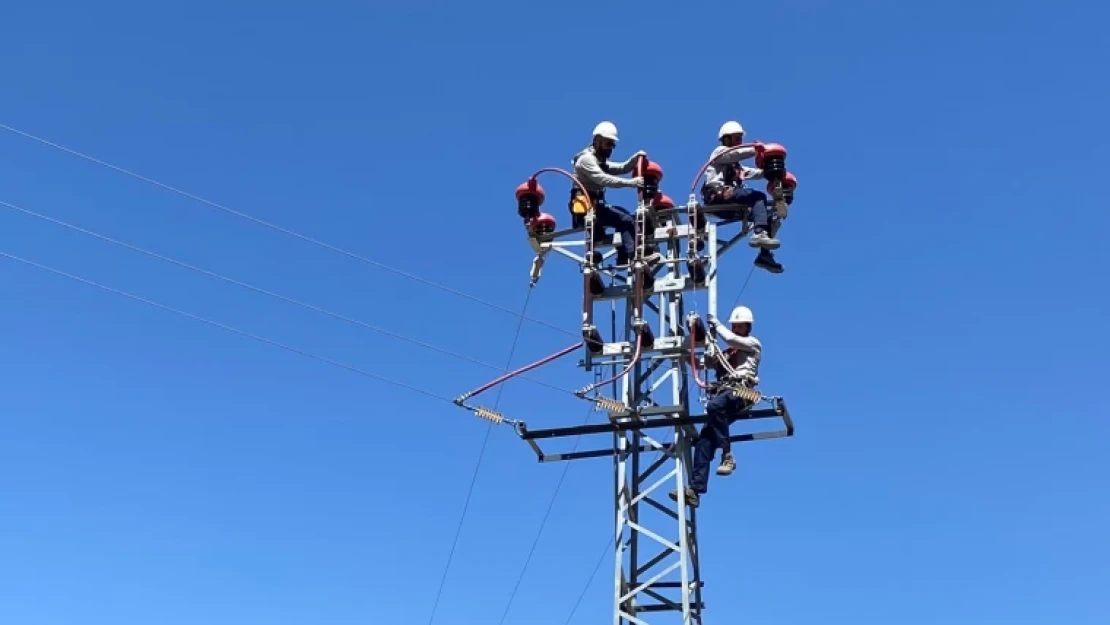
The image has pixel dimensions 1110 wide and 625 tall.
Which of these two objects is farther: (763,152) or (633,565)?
(763,152)

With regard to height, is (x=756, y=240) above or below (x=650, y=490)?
above

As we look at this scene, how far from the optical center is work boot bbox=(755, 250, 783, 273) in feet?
51.6

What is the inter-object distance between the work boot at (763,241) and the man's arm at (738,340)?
3.33 ft

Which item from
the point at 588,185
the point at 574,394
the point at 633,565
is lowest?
the point at 633,565

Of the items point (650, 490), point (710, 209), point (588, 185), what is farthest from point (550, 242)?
point (650, 490)

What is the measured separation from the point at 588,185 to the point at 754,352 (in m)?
2.66

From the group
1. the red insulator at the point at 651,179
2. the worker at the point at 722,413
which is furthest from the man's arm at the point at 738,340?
the red insulator at the point at 651,179

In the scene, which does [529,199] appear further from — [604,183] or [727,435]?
[727,435]

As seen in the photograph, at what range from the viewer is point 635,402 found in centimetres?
1528

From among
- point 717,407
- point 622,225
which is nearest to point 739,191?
point 622,225

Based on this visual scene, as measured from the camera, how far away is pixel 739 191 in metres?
15.7

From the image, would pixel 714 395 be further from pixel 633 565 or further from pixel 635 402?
pixel 633 565

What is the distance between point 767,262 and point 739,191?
0.85 m

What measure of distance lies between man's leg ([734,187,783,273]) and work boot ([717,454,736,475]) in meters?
2.21
